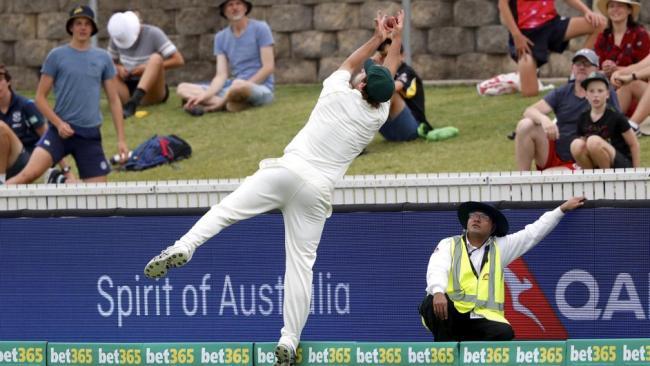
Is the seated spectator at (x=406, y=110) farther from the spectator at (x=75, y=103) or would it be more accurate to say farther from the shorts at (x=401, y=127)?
the spectator at (x=75, y=103)

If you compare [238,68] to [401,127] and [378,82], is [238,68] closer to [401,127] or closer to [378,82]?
[401,127]

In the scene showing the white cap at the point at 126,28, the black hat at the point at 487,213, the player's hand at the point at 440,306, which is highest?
the white cap at the point at 126,28

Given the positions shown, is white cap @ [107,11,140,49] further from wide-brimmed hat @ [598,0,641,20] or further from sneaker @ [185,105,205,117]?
wide-brimmed hat @ [598,0,641,20]

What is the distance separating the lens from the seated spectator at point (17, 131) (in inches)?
530

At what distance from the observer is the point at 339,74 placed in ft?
31.6

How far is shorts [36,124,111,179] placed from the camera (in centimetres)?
1287

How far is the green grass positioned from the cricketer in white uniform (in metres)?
3.73

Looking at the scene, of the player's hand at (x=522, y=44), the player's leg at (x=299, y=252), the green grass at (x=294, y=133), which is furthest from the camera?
the player's hand at (x=522, y=44)

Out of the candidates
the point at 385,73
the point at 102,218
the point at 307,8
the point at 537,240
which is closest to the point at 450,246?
the point at 537,240

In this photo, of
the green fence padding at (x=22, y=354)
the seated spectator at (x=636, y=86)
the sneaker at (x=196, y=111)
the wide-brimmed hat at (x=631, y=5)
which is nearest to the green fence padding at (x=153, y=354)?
the green fence padding at (x=22, y=354)

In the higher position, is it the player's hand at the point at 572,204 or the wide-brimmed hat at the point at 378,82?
the wide-brimmed hat at the point at 378,82

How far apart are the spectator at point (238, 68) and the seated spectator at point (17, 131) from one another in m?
2.61

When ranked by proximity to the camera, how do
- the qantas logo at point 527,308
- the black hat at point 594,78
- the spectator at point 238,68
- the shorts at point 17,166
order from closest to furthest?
the qantas logo at point 527,308, the black hat at point 594,78, the shorts at point 17,166, the spectator at point 238,68

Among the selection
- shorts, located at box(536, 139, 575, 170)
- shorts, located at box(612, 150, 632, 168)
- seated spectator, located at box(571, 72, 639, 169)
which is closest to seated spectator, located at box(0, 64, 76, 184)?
shorts, located at box(536, 139, 575, 170)
